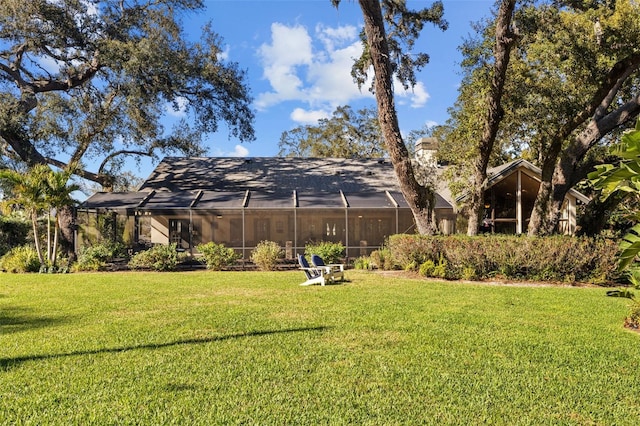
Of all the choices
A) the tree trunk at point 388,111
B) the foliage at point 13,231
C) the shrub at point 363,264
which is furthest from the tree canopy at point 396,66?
the foliage at point 13,231

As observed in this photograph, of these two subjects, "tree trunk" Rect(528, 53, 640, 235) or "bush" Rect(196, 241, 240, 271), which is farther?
"bush" Rect(196, 241, 240, 271)

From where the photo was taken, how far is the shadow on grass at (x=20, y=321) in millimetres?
6809

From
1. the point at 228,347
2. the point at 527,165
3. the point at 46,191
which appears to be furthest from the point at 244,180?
the point at 228,347

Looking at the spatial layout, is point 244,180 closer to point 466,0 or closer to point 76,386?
point 466,0

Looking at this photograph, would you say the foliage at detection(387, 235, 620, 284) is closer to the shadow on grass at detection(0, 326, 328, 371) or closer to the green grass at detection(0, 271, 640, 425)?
the green grass at detection(0, 271, 640, 425)

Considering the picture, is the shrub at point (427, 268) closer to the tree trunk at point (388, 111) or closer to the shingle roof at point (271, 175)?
the tree trunk at point (388, 111)

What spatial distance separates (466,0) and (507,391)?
14203 millimetres

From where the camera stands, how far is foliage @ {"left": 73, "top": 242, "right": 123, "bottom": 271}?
1593 centimetres

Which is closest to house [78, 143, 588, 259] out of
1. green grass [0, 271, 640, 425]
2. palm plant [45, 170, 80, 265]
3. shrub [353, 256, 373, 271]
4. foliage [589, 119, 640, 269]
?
shrub [353, 256, 373, 271]

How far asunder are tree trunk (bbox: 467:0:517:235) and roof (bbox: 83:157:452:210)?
3446mm

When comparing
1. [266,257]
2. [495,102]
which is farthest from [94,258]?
[495,102]

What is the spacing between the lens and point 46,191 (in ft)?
49.7

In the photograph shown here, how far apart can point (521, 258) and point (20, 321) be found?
11.2 m

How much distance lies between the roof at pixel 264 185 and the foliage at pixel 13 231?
476cm
